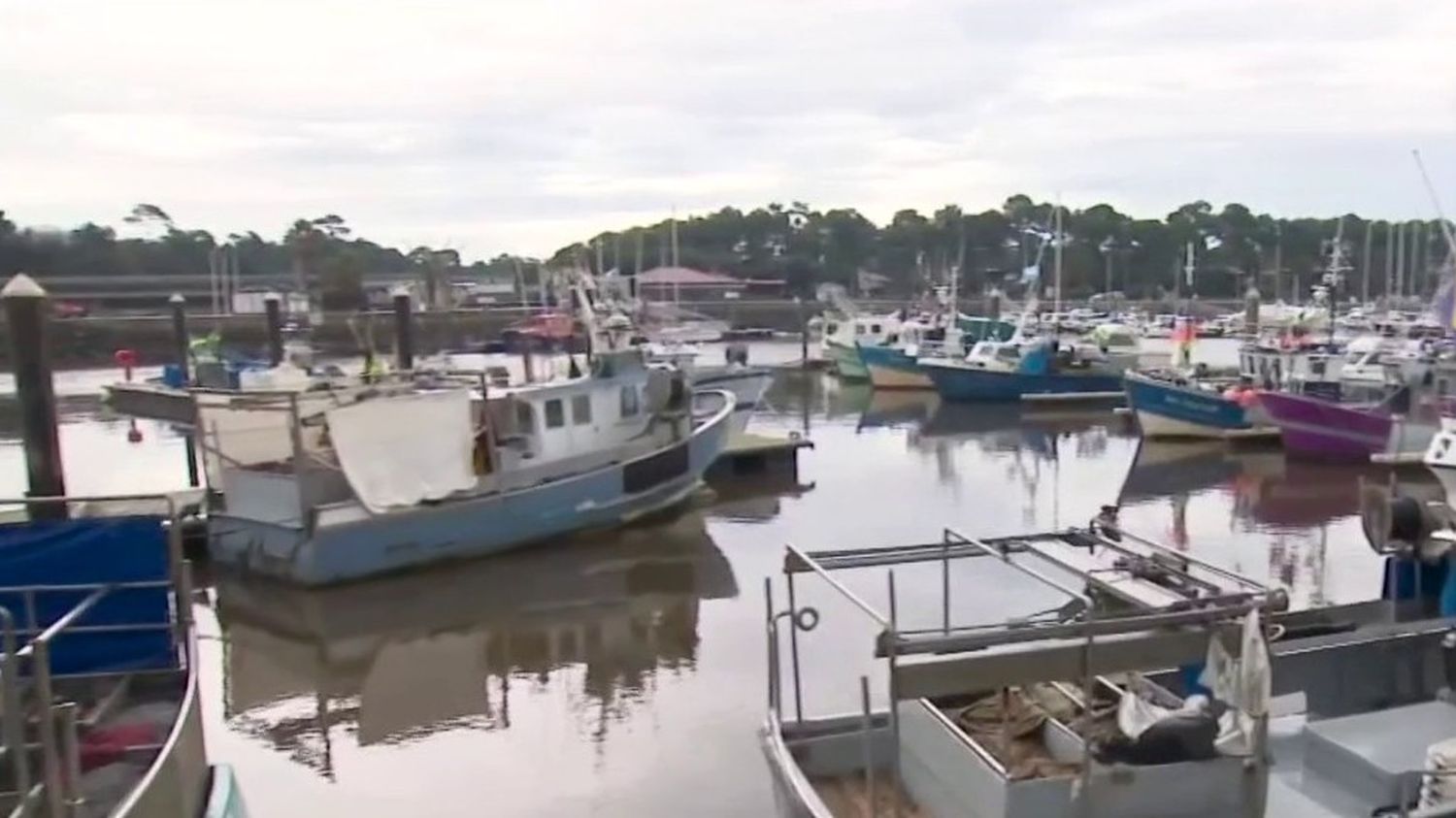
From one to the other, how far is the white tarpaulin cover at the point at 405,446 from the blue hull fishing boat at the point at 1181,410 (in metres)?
16.4

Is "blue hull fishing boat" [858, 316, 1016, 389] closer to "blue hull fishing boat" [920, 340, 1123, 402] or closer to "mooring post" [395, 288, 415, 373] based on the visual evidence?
"blue hull fishing boat" [920, 340, 1123, 402]

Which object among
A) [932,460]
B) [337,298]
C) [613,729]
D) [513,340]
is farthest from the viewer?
[337,298]

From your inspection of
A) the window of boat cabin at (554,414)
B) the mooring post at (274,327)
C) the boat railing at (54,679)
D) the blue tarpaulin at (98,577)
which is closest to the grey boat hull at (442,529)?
the window of boat cabin at (554,414)

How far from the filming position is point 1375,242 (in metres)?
84.2

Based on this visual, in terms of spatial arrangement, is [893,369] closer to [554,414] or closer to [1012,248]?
[554,414]

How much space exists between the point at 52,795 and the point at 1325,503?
19.1 meters

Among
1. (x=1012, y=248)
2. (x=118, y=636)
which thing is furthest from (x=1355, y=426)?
(x=1012, y=248)

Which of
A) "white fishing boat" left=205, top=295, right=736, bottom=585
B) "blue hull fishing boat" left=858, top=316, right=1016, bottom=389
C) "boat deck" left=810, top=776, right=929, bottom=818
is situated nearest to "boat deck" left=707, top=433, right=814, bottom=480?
"white fishing boat" left=205, top=295, right=736, bottom=585

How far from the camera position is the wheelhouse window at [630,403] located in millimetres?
17828

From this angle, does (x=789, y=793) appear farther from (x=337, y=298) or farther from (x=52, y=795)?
(x=337, y=298)

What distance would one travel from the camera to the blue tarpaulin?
23.1 ft

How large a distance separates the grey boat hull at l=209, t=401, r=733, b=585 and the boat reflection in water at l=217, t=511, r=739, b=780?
0.27 m

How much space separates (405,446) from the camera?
1469 centimetres

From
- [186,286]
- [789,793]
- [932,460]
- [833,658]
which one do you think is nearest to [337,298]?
[186,286]
